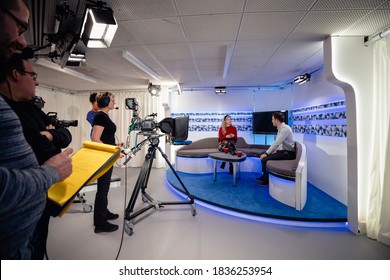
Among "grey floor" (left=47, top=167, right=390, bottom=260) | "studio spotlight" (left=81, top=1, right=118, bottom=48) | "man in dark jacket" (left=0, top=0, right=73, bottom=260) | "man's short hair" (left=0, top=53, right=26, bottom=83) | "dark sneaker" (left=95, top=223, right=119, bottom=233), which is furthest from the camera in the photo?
"dark sneaker" (left=95, top=223, right=119, bottom=233)

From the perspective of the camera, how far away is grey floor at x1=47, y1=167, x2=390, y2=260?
188cm

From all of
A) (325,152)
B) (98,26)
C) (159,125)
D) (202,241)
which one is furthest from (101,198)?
(325,152)

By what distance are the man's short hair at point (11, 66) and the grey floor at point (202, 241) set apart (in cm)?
153

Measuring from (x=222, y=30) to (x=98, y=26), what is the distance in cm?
144

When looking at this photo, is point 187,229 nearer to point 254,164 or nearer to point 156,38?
point 156,38

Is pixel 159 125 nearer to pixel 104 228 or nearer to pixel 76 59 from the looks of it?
pixel 104 228

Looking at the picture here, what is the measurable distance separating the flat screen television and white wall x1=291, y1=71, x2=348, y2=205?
0.83 m

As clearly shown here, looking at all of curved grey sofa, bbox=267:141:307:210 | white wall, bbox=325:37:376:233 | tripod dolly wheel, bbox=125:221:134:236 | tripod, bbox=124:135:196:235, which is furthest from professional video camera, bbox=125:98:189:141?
white wall, bbox=325:37:376:233

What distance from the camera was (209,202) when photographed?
9.98ft

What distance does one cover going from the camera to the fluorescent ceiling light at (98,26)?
1719 mm

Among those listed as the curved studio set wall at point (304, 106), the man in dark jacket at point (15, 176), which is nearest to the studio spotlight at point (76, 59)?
the man in dark jacket at point (15, 176)

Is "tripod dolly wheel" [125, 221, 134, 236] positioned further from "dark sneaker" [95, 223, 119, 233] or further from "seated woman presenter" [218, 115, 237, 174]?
"seated woman presenter" [218, 115, 237, 174]

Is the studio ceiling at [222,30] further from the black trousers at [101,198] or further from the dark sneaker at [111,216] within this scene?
the dark sneaker at [111,216]
